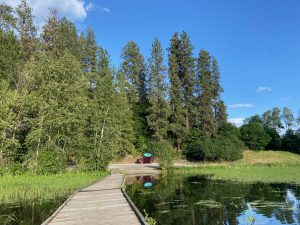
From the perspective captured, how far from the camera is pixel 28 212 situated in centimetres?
1328

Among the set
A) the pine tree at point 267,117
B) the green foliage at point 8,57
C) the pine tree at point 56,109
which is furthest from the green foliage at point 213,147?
the pine tree at point 267,117

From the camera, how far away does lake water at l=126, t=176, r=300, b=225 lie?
11820 millimetres

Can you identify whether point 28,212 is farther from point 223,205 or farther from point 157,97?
point 157,97

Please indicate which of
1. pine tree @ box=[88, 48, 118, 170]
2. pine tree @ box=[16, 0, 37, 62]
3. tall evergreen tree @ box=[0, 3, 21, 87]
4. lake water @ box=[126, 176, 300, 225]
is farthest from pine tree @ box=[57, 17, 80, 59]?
lake water @ box=[126, 176, 300, 225]

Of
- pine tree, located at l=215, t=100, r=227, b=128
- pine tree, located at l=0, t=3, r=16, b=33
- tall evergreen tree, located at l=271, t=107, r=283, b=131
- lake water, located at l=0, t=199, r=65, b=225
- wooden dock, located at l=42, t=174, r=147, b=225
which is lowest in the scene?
lake water, located at l=0, t=199, r=65, b=225

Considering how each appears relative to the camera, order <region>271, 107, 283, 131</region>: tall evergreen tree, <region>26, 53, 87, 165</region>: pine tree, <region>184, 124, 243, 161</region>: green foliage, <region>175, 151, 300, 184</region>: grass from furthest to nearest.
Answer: <region>271, 107, 283, 131</region>: tall evergreen tree → <region>184, 124, 243, 161</region>: green foliage → <region>175, 151, 300, 184</region>: grass → <region>26, 53, 87, 165</region>: pine tree

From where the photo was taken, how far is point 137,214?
10359mm

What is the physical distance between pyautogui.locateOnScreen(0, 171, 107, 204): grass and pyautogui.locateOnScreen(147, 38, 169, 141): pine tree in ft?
97.9

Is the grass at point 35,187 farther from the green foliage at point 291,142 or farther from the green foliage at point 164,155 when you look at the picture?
the green foliage at point 291,142

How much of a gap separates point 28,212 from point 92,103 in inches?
736

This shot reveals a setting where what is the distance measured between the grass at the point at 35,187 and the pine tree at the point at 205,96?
3285cm

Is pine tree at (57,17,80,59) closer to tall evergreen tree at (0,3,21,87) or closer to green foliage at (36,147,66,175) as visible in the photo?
tall evergreen tree at (0,3,21,87)

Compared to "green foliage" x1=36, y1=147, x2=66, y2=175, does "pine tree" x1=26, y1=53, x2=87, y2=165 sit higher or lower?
higher

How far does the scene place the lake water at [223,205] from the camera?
11.8m
